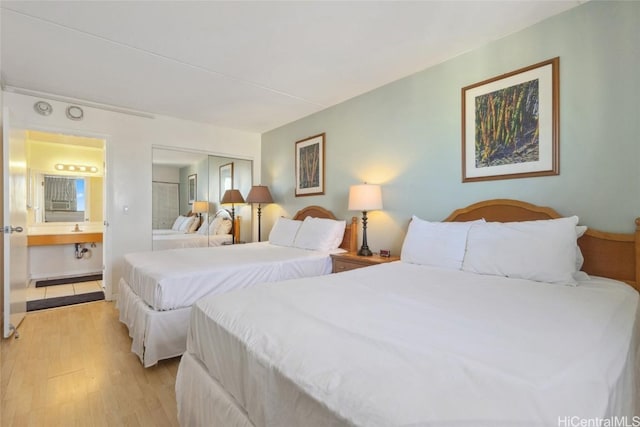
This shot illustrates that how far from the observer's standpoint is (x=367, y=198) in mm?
2959

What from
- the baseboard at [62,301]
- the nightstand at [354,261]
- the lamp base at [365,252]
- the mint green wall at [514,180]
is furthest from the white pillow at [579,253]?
the baseboard at [62,301]

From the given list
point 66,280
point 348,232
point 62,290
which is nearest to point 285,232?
point 348,232

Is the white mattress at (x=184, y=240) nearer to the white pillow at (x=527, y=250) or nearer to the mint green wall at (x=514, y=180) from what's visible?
the mint green wall at (x=514, y=180)

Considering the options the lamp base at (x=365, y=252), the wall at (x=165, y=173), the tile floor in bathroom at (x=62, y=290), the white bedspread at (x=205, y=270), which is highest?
the wall at (x=165, y=173)

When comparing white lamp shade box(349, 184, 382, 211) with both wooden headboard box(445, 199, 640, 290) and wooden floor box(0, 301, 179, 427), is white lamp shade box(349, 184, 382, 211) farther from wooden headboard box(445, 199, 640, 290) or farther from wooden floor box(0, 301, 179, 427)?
wooden floor box(0, 301, 179, 427)

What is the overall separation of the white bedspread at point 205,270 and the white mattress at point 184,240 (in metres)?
1.14

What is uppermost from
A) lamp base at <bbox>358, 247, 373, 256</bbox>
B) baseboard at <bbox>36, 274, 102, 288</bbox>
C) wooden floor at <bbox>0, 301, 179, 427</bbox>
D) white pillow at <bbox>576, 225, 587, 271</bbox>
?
white pillow at <bbox>576, 225, 587, 271</bbox>

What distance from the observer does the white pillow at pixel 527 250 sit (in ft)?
5.53

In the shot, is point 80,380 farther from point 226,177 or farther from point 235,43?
point 226,177

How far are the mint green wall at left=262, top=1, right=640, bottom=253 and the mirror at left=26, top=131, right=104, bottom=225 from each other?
4.14 metres

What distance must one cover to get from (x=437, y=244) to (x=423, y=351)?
4.88ft

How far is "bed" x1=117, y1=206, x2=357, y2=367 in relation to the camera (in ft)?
7.00

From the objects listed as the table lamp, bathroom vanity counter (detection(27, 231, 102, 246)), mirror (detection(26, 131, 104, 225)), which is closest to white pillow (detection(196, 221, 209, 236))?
bathroom vanity counter (detection(27, 231, 102, 246))

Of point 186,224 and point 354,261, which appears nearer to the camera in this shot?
point 354,261
